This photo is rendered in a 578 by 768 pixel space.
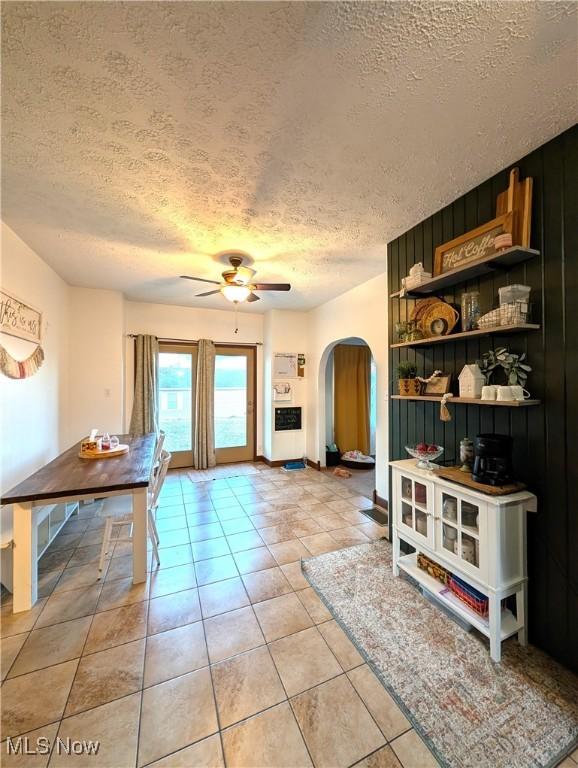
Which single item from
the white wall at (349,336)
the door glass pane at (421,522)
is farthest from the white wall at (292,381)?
the door glass pane at (421,522)

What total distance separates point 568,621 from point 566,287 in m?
1.68

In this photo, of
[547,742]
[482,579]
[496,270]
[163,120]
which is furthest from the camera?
[496,270]

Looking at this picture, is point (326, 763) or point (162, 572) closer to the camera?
point (326, 763)

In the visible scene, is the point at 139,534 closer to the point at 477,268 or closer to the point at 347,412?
the point at 477,268

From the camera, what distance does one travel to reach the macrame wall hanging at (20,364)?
2.26 meters

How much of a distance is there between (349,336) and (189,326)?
103 inches

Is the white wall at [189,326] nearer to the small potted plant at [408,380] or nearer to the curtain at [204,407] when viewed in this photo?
the curtain at [204,407]

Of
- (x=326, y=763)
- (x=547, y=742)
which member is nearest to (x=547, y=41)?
(x=547, y=742)

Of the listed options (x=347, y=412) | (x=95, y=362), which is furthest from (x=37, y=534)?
(x=347, y=412)

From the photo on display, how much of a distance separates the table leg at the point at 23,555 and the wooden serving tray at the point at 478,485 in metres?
2.59

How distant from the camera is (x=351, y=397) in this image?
5.57 meters

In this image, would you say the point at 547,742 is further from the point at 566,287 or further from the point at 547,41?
the point at 547,41

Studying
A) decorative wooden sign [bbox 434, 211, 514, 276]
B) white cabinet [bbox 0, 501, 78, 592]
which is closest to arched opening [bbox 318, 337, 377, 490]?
decorative wooden sign [bbox 434, 211, 514, 276]

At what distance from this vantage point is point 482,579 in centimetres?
154
